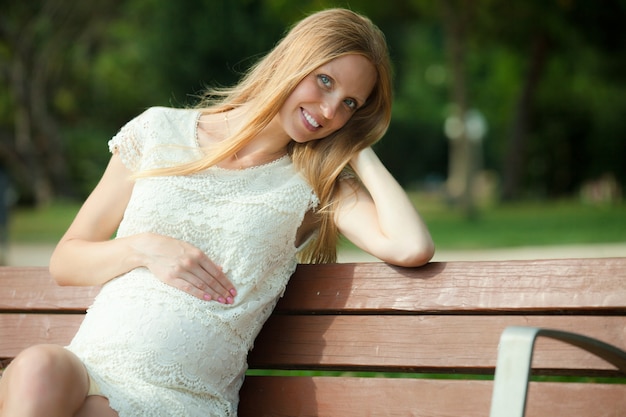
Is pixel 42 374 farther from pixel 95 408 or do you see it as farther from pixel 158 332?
pixel 158 332

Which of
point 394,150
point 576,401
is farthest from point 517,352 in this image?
point 394,150

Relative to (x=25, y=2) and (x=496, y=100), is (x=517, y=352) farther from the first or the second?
(x=496, y=100)

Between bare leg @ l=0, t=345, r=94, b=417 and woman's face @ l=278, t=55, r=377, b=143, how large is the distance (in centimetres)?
99

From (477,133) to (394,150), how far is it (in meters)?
6.43

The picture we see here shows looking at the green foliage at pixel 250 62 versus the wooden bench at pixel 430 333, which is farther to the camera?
the green foliage at pixel 250 62

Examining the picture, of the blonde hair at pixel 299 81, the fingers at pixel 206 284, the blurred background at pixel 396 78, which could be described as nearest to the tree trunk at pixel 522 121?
the blurred background at pixel 396 78

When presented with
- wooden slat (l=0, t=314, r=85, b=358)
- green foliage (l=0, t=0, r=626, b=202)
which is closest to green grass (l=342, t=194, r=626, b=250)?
green foliage (l=0, t=0, r=626, b=202)

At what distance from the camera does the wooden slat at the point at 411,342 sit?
2.52 m

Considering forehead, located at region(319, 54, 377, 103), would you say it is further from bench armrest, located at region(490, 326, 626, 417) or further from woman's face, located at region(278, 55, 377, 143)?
bench armrest, located at region(490, 326, 626, 417)

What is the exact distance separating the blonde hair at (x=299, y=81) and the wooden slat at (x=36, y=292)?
1.83ft

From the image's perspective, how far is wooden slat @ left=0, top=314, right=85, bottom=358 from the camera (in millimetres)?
3055

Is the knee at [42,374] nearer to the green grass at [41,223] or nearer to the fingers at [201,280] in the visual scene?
the fingers at [201,280]

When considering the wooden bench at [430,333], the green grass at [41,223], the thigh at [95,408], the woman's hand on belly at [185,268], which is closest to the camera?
the thigh at [95,408]

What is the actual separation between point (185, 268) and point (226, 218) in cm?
21
